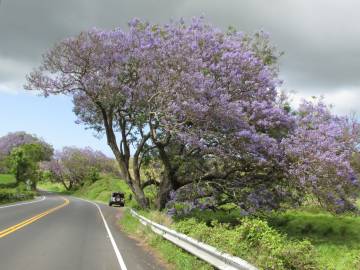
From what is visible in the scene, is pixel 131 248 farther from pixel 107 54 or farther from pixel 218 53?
pixel 107 54

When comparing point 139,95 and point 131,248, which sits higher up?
point 139,95

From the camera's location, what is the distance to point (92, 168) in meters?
114

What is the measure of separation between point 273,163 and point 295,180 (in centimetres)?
147

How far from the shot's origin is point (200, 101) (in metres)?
22.8

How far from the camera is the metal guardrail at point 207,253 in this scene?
870 cm

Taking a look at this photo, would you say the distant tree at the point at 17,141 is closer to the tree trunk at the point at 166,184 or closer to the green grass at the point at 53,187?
the green grass at the point at 53,187

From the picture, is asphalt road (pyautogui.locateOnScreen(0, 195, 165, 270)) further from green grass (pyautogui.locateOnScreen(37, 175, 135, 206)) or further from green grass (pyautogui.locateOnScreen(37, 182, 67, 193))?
green grass (pyautogui.locateOnScreen(37, 182, 67, 193))

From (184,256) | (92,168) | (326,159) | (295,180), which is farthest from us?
(92,168)

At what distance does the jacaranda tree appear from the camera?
23.0 metres

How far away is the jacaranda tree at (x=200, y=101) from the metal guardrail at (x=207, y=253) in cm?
814

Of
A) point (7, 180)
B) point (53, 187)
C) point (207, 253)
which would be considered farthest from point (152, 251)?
point (53, 187)

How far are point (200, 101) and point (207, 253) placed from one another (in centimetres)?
A: 1255

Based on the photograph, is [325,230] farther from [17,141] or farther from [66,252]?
[17,141]

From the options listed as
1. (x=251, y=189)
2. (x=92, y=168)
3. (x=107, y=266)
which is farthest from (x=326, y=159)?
(x=92, y=168)
